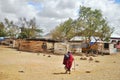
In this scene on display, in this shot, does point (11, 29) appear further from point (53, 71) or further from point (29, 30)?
point (53, 71)

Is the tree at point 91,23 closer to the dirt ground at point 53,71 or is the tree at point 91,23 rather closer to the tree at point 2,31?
the dirt ground at point 53,71

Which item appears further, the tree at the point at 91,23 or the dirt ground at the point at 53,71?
the tree at the point at 91,23

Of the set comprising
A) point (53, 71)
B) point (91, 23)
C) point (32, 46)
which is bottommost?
point (53, 71)

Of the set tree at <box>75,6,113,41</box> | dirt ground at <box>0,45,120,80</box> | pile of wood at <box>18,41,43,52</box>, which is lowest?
dirt ground at <box>0,45,120,80</box>

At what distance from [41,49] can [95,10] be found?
12577 mm

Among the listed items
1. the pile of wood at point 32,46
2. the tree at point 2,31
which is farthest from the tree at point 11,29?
the pile of wood at point 32,46

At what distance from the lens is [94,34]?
176 feet

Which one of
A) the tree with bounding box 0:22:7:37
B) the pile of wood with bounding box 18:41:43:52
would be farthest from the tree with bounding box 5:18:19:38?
the pile of wood with bounding box 18:41:43:52

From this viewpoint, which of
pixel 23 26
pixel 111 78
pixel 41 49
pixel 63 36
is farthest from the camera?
pixel 23 26

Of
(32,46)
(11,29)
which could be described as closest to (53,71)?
(32,46)

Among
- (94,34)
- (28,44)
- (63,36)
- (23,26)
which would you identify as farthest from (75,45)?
(23,26)

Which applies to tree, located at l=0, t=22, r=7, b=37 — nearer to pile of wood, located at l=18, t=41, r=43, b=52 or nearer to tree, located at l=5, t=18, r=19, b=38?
tree, located at l=5, t=18, r=19, b=38

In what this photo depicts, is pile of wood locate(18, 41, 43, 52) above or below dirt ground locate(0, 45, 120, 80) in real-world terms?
above

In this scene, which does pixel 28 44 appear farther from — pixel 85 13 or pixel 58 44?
pixel 85 13
